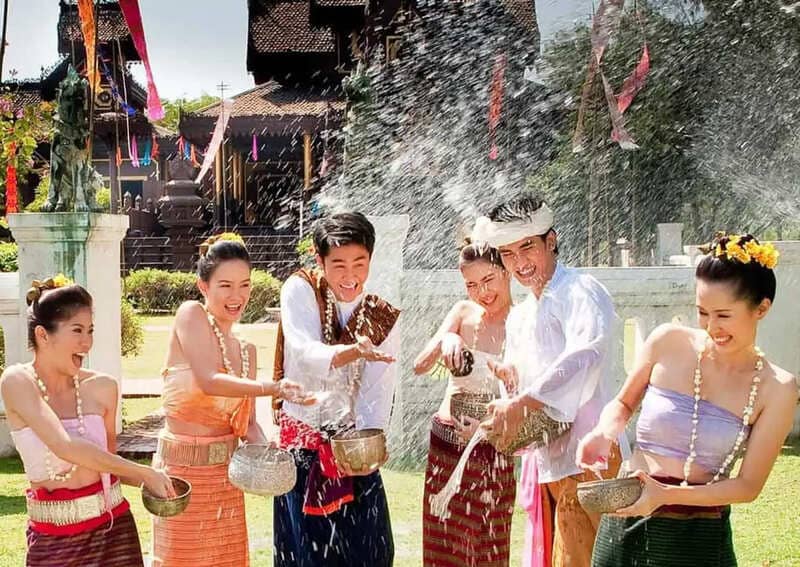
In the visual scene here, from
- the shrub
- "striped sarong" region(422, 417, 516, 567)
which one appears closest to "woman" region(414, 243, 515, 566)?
"striped sarong" region(422, 417, 516, 567)

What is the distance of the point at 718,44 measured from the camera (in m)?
16.5

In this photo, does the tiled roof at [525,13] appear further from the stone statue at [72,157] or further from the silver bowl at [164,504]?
the silver bowl at [164,504]

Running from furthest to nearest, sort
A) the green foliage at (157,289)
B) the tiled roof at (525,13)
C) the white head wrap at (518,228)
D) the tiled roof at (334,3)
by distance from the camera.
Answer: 1. the tiled roof at (334,3)
2. the green foliage at (157,289)
3. the tiled roof at (525,13)
4. the white head wrap at (518,228)

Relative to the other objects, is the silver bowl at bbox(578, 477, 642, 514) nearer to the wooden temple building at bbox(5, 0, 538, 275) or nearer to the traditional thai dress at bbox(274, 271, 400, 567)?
the traditional thai dress at bbox(274, 271, 400, 567)

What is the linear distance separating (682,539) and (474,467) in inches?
43.1

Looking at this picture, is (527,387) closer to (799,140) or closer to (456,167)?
(456,167)

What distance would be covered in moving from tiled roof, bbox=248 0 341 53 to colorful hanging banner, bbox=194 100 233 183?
1.84 metres

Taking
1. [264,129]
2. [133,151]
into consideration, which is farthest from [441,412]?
[133,151]

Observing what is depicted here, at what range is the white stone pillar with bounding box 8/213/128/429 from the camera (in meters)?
7.05

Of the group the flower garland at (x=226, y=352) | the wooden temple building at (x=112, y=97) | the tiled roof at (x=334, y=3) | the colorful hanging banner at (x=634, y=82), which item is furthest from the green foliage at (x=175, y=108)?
the flower garland at (x=226, y=352)

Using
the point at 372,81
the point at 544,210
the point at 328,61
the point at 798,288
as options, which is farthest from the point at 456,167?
the point at 544,210

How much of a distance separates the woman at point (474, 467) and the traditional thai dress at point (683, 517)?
91 centimetres

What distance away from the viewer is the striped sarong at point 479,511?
11.6 feet

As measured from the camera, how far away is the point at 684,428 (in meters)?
2.64
